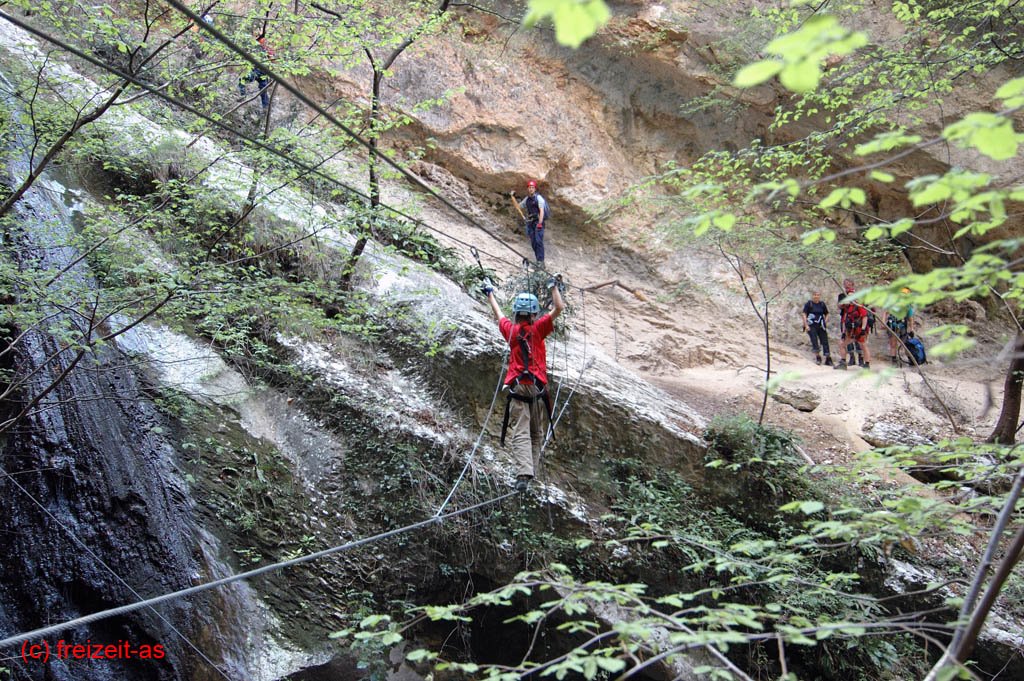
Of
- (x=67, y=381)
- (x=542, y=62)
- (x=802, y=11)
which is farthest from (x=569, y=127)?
(x=67, y=381)

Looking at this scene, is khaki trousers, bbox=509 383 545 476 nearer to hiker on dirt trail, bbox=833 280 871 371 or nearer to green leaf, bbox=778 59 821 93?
green leaf, bbox=778 59 821 93

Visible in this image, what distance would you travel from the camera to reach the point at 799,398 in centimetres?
1061

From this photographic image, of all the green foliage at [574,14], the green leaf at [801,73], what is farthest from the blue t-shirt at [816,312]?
the green foliage at [574,14]

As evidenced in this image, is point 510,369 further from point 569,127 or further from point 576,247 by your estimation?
point 569,127

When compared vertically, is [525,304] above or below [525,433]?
above

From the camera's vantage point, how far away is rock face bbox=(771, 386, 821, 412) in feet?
34.5

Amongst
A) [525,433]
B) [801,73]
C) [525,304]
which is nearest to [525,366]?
[525,304]

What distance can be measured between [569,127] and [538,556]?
10947 mm

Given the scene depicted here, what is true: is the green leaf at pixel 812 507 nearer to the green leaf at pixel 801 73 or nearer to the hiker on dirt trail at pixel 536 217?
the green leaf at pixel 801 73

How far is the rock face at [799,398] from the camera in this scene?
414 inches

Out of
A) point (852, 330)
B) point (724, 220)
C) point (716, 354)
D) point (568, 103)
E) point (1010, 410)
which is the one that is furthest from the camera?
point (568, 103)

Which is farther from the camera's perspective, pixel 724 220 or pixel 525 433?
pixel 525 433

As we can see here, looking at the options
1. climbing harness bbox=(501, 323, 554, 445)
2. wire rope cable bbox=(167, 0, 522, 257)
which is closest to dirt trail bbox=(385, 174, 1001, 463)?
climbing harness bbox=(501, 323, 554, 445)

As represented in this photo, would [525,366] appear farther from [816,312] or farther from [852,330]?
[816,312]
